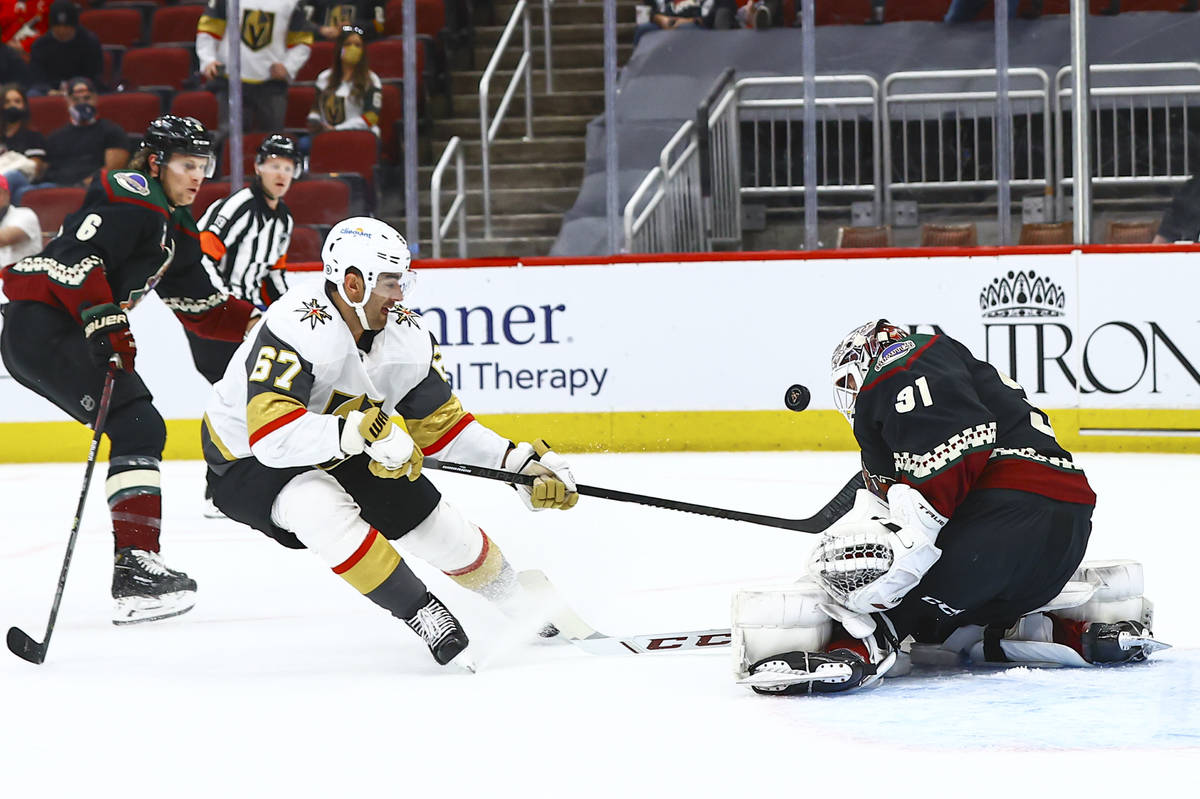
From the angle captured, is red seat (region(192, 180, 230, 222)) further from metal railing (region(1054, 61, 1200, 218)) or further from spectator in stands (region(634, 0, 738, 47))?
metal railing (region(1054, 61, 1200, 218))

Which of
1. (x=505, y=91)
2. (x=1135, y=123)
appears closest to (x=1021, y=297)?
(x=1135, y=123)

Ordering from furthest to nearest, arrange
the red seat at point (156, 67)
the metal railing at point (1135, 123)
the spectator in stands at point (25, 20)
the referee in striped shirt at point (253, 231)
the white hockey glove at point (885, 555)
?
the spectator in stands at point (25, 20), the red seat at point (156, 67), the metal railing at point (1135, 123), the referee in striped shirt at point (253, 231), the white hockey glove at point (885, 555)

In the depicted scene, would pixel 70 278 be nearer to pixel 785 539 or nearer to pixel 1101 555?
pixel 785 539

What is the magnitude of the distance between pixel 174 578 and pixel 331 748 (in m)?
1.34

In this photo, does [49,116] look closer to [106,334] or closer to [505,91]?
[505,91]

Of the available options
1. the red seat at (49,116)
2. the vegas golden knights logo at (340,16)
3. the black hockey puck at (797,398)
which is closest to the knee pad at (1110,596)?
the black hockey puck at (797,398)

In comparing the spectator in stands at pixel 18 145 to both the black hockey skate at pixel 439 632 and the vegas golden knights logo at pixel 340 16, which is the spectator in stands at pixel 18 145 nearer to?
the vegas golden knights logo at pixel 340 16

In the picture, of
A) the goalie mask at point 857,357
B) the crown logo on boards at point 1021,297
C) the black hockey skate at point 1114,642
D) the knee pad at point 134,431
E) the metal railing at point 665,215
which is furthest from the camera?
the metal railing at point 665,215

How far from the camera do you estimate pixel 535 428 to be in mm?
6930

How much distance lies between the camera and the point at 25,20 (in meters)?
9.41

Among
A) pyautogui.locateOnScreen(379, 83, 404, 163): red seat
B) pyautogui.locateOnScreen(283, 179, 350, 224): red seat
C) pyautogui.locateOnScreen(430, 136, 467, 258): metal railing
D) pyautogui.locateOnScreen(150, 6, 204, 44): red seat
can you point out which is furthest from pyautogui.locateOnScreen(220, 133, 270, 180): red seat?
pyautogui.locateOnScreen(150, 6, 204, 44): red seat

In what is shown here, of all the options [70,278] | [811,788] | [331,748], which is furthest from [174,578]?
[811,788]

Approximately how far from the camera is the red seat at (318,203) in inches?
285

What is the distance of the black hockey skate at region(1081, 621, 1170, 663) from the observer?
2875 millimetres
